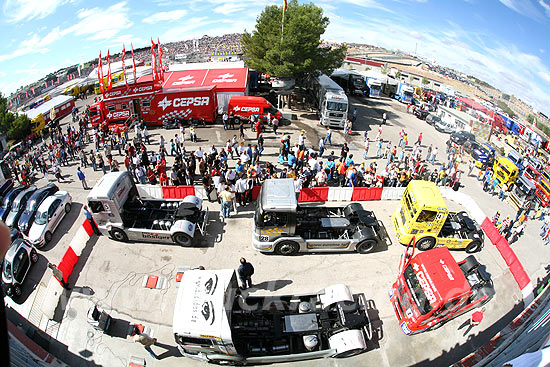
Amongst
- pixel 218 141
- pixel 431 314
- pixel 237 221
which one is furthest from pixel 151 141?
pixel 431 314

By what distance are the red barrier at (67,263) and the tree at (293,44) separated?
19.9 m

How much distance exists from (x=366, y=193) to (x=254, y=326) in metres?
9.18

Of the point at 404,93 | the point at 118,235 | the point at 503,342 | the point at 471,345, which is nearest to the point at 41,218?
the point at 118,235

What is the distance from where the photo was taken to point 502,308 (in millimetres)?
10789

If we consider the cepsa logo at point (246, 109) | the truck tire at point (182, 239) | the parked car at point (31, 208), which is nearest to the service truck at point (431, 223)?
the truck tire at point (182, 239)

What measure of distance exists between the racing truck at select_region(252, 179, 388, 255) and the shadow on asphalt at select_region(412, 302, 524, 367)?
4136 millimetres

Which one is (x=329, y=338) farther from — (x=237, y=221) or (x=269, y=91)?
(x=269, y=91)

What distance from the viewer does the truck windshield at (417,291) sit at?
29.9 ft

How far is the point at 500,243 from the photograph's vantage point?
13.0m

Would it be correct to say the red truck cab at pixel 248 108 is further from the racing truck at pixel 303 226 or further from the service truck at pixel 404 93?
the service truck at pixel 404 93

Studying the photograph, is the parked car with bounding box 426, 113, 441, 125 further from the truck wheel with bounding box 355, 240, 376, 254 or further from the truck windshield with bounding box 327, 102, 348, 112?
the truck wheel with bounding box 355, 240, 376, 254

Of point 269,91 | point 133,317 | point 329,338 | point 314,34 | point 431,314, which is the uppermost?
point 314,34

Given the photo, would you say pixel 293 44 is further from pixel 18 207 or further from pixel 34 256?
pixel 34 256

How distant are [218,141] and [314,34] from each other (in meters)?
12.8
